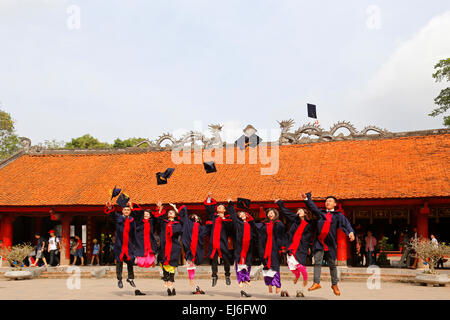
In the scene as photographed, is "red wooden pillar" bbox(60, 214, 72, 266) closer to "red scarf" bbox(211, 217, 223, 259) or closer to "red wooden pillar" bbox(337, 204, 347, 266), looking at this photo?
"red wooden pillar" bbox(337, 204, 347, 266)

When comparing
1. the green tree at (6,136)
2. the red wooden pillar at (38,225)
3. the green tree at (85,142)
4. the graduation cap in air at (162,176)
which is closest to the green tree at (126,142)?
the green tree at (85,142)

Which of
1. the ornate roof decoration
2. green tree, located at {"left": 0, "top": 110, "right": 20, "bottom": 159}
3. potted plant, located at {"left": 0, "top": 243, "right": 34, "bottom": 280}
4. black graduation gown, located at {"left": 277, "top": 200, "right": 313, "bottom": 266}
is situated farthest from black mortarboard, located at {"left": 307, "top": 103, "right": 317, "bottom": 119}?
green tree, located at {"left": 0, "top": 110, "right": 20, "bottom": 159}

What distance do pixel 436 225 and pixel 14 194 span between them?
1875 centimetres

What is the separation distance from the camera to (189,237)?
11375 mm

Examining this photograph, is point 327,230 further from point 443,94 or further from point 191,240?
point 443,94

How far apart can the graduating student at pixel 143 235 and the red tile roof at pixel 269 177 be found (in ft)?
25.1

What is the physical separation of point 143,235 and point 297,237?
3475 mm

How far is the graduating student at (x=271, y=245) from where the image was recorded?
1052cm

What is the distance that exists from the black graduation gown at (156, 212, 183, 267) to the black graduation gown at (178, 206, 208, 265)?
0.51 ft
